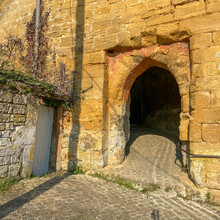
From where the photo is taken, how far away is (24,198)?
3.21 m

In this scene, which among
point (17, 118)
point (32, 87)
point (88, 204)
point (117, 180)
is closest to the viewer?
point (88, 204)

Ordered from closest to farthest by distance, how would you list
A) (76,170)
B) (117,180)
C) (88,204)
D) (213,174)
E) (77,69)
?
(88,204) → (213,174) → (117,180) → (76,170) → (77,69)

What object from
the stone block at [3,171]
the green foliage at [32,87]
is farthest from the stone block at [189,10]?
the stone block at [3,171]

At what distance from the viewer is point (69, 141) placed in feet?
Result: 16.5

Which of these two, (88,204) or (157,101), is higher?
(157,101)

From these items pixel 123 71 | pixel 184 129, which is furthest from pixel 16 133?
pixel 184 129

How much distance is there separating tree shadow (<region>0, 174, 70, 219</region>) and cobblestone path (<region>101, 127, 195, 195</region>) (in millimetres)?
1180

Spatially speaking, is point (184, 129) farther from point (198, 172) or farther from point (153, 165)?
point (153, 165)

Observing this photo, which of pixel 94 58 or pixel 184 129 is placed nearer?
pixel 184 129

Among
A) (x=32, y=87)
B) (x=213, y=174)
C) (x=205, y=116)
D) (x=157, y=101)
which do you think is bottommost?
(x=213, y=174)

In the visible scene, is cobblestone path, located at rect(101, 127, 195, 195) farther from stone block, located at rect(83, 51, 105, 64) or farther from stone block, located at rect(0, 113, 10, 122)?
stone block, located at rect(83, 51, 105, 64)

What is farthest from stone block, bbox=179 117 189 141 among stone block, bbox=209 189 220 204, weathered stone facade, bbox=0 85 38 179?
weathered stone facade, bbox=0 85 38 179

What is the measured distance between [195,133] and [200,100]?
0.60m

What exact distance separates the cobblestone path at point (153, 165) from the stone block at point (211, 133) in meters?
0.92
